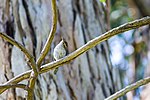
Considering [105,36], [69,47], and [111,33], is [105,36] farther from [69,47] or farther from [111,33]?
[69,47]

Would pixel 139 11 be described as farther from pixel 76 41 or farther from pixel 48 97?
pixel 48 97

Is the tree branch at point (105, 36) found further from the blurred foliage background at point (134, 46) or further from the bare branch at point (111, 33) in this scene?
the blurred foliage background at point (134, 46)

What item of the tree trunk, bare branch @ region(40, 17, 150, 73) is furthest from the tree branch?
the tree trunk

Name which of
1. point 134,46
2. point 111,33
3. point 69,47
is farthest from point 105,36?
point 134,46

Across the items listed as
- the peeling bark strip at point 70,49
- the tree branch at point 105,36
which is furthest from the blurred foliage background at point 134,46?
the tree branch at point 105,36

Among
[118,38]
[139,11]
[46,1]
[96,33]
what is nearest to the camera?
[46,1]

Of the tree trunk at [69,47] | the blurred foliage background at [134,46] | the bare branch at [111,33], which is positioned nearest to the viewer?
the bare branch at [111,33]

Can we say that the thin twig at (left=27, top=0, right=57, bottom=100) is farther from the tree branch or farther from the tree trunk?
the tree trunk

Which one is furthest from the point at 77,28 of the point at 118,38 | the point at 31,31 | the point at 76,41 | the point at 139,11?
the point at 118,38
